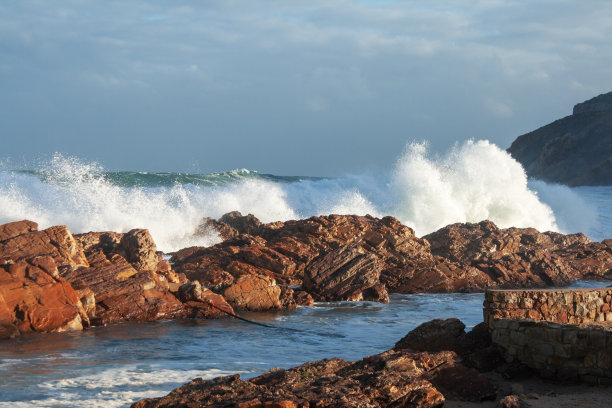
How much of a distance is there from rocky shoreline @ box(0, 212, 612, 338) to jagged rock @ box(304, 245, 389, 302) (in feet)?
0.08

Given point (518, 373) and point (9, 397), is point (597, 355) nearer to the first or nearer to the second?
point (518, 373)

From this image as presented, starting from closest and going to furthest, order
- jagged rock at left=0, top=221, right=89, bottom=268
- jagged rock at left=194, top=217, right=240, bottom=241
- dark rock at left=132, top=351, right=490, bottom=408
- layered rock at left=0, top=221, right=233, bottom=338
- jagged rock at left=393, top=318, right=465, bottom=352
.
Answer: dark rock at left=132, top=351, right=490, bottom=408, jagged rock at left=393, top=318, right=465, bottom=352, layered rock at left=0, top=221, right=233, bottom=338, jagged rock at left=0, top=221, right=89, bottom=268, jagged rock at left=194, top=217, right=240, bottom=241

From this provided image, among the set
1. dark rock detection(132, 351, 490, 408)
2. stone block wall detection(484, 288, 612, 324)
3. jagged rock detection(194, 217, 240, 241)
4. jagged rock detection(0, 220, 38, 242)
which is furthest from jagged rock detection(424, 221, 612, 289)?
dark rock detection(132, 351, 490, 408)

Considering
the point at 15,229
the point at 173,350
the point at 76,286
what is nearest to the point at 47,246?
the point at 15,229

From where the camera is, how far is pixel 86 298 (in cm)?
1291

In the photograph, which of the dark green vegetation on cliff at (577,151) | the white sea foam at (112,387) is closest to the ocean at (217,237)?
the white sea foam at (112,387)

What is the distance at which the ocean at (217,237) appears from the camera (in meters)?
8.98

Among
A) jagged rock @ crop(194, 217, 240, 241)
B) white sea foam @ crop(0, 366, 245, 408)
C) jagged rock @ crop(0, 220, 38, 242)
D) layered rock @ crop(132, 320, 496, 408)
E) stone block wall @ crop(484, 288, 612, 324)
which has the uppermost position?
jagged rock @ crop(194, 217, 240, 241)

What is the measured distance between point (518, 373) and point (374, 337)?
14.2ft

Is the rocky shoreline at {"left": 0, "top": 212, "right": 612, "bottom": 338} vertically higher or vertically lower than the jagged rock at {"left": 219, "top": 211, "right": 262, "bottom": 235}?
lower

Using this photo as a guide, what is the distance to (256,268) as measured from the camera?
60.2 feet

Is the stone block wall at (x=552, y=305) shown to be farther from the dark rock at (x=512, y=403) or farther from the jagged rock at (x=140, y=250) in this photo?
the jagged rock at (x=140, y=250)

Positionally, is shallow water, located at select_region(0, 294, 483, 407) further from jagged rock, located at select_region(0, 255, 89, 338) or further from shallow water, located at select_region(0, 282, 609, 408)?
jagged rock, located at select_region(0, 255, 89, 338)

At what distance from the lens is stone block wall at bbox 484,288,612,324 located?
30.0 feet
